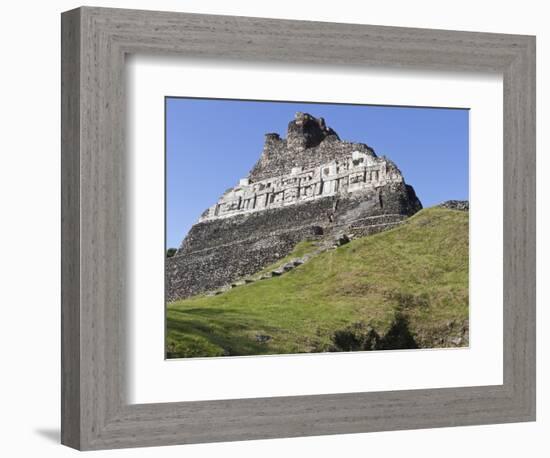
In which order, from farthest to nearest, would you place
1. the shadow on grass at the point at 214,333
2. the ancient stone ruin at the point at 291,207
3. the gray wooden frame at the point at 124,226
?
the ancient stone ruin at the point at 291,207 < the shadow on grass at the point at 214,333 < the gray wooden frame at the point at 124,226

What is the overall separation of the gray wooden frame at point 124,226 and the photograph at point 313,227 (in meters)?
0.39

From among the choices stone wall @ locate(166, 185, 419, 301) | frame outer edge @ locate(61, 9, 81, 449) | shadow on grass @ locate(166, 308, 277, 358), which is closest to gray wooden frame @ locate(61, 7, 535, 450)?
frame outer edge @ locate(61, 9, 81, 449)

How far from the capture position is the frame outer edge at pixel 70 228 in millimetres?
8602

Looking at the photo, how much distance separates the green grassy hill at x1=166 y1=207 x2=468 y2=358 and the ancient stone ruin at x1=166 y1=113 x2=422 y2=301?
132mm

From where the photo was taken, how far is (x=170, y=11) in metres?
8.88

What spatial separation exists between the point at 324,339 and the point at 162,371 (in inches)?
50.8

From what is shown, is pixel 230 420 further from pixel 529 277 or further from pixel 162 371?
pixel 529 277

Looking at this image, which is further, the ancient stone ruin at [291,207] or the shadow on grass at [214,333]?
the ancient stone ruin at [291,207]

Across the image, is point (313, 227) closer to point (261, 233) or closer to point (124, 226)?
point (261, 233)

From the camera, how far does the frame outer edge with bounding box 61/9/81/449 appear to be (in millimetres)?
8602

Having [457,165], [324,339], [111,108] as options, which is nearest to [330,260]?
[324,339]

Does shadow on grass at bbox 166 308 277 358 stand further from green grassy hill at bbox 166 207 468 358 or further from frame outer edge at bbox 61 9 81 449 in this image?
frame outer edge at bbox 61 9 81 449

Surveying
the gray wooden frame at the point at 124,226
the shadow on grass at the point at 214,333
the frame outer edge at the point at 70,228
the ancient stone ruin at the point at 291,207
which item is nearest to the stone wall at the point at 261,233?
the ancient stone ruin at the point at 291,207

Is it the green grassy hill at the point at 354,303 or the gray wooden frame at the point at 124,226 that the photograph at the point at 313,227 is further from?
the gray wooden frame at the point at 124,226
